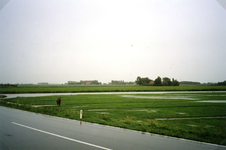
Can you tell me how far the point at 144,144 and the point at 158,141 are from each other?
3.66 feet

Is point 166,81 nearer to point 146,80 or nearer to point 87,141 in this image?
point 146,80

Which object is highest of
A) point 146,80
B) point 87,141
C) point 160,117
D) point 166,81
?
point 146,80

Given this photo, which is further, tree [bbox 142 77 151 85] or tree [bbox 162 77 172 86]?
tree [bbox 142 77 151 85]

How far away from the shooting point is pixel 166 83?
115m

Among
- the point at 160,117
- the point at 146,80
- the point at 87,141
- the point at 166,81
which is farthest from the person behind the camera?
the point at 146,80

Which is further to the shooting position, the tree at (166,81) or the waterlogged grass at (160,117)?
the tree at (166,81)

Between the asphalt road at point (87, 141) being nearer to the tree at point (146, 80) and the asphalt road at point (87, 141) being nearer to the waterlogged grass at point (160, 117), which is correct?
the waterlogged grass at point (160, 117)

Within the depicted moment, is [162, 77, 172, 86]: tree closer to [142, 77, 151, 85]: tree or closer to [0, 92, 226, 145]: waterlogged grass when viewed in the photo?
[142, 77, 151, 85]: tree

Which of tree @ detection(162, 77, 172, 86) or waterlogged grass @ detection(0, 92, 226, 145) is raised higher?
tree @ detection(162, 77, 172, 86)

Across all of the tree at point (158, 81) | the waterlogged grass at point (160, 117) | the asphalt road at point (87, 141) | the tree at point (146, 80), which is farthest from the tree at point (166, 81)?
the asphalt road at point (87, 141)

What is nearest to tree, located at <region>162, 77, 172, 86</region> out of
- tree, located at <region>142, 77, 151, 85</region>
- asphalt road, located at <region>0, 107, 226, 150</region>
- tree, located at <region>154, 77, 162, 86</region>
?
tree, located at <region>154, 77, 162, 86</region>

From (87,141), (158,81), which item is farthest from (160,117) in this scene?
(158,81)

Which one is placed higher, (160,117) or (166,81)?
(166,81)

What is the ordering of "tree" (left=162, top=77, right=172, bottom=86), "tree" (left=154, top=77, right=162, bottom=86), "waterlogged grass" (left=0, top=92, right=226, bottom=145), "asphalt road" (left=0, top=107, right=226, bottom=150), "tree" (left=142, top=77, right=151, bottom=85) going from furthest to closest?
"tree" (left=142, top=77, right=151, bottom=85), "tree" (left=154, top=77, right=162, bottom=86), "tree" (left=162, top=77, right=172, bottom=86), "waterlogged grass" (left=0, top=92, right=226, bottom=145), "asphalt road" (left=0, top=107, right=226, bottom=150)
